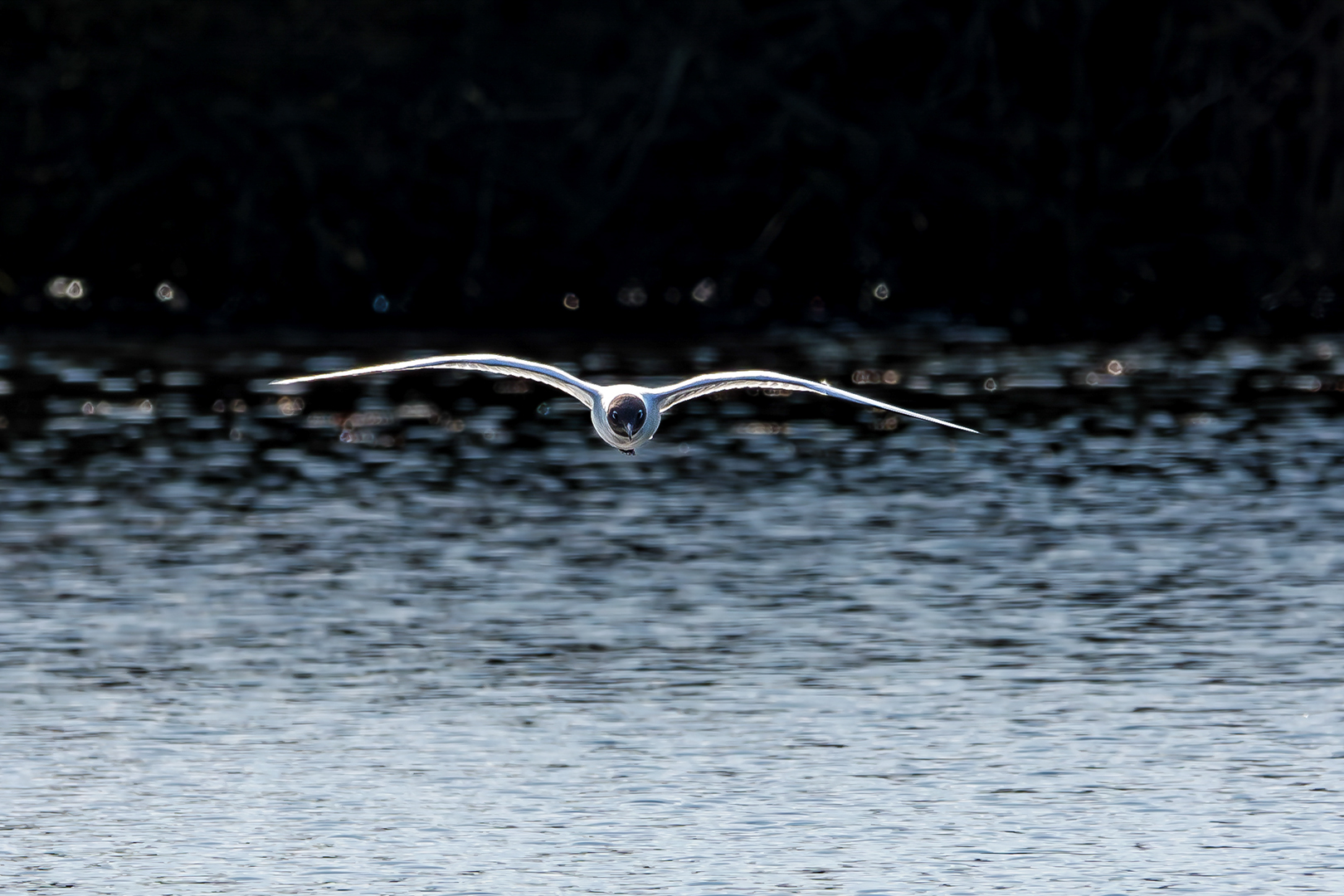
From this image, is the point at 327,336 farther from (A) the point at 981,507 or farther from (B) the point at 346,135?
(A) the point at 981,507

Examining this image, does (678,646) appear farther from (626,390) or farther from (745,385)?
(745,385)

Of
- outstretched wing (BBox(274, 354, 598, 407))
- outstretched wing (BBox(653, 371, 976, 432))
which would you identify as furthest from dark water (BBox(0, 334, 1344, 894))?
outstretched wing (BBox(274, 354, 598, 407))

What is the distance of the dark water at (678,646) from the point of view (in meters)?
24.7

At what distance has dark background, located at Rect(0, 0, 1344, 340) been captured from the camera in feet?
264

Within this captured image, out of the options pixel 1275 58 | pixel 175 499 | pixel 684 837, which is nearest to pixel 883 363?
pixel 175 499

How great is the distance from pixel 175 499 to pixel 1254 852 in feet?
88.6

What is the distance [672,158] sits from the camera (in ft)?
270

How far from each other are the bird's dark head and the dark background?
56928 millimetres

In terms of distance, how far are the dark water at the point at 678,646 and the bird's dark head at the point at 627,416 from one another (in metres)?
4.34

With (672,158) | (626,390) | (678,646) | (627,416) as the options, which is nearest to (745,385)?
(627,416)

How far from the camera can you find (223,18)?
8200cm

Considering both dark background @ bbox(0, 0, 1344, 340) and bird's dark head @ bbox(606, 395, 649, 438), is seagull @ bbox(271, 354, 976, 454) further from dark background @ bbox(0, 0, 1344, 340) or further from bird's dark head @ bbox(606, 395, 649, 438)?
dark background @ bbox(0, 0, 1344, 340)

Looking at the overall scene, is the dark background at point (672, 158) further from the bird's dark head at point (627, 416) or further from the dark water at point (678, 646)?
the bird's dark head at point (627, 416)

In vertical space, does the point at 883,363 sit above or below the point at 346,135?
below
